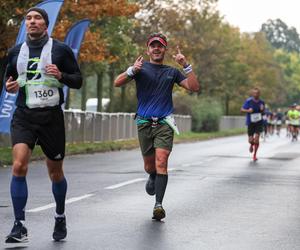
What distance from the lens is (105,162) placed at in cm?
2064

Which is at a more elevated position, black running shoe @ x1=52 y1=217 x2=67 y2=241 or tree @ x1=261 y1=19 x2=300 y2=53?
tree @ x1=261 y1=19 x2=300 y2=53

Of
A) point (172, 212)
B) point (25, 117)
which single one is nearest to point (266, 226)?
point (172, 212)

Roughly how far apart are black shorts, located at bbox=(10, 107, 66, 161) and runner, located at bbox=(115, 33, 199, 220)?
6.58 ft

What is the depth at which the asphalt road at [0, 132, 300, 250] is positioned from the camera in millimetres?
7414

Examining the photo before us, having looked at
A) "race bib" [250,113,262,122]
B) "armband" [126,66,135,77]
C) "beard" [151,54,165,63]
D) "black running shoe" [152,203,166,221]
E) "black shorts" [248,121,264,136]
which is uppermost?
"beard" [151,54,165,63]

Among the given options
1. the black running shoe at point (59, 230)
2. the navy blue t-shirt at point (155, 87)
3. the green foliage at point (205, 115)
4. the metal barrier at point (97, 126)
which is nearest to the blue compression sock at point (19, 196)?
the black running shoe at point (59, 230)

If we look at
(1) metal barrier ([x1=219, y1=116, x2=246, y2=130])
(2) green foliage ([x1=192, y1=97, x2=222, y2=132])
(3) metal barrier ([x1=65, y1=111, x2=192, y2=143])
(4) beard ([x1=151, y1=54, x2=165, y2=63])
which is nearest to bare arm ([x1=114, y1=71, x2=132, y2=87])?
(4) beard ([x1=151, y1=54, x2=165, y2=63])

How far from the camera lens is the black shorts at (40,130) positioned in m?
7.12

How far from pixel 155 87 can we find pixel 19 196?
8.60 ft

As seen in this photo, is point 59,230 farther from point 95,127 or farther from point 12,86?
point 95,127

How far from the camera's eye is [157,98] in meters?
9.18

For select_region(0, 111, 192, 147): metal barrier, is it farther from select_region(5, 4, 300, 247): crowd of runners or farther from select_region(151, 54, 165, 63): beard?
select_region(5, 4, 300, 247): crowd of runners

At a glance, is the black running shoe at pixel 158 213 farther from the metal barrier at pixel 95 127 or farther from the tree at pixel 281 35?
Result: the tree at pixel 281 35

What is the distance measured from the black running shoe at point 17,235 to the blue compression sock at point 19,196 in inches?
2.6
